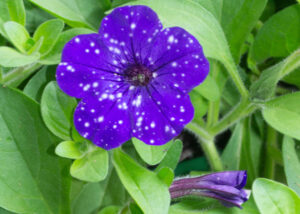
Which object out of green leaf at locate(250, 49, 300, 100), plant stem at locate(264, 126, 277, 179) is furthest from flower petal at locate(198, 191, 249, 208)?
plant stem at locate(264, 126, 277, 179)

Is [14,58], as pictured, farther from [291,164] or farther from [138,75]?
[291,164]

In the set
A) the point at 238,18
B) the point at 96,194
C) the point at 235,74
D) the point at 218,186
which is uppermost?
the point at 238,18

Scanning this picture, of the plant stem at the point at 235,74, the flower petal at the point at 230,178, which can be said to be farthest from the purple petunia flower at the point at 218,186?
the plant stem at the point at 235,74

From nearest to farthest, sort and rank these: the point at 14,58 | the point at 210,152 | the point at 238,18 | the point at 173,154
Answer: the point at 14,58, the point at 173,154, the point at 238,18, the point at 210,152

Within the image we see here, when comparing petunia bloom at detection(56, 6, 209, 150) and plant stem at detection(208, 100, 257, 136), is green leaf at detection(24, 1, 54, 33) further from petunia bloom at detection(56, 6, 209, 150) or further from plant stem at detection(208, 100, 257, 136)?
plant stem at detection(208, 100, 257, 136)

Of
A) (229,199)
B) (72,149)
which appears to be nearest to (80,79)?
(72,149)

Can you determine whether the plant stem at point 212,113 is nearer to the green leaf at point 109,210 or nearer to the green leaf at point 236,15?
the green leaf at point 236,15
